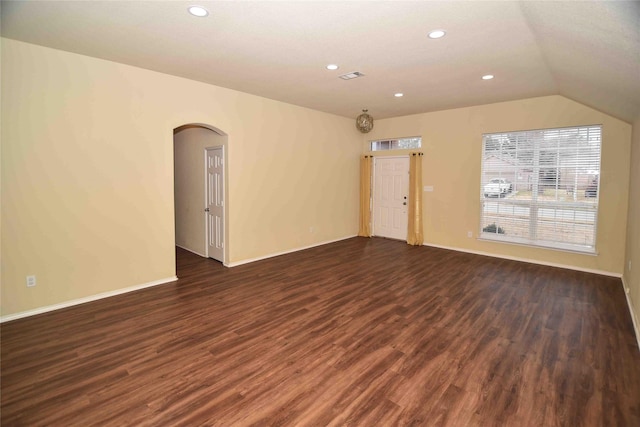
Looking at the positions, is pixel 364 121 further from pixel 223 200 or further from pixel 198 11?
pixel 198 11

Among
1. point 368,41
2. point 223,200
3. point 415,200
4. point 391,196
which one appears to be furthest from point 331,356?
point 391,196

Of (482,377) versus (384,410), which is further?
(482,377)

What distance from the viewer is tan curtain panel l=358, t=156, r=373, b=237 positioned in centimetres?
795

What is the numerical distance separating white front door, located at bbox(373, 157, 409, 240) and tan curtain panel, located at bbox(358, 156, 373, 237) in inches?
6.2

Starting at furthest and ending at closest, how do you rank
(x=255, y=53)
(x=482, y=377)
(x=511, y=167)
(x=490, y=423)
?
(x=511, y=167), (x=255, y=53), (x=482, y=377), (x=490, y=423)

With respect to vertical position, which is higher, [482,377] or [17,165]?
[17,165]

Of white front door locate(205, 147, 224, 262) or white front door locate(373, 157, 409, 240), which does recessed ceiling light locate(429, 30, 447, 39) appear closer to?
white front door locate(205, 147, 224, 262)

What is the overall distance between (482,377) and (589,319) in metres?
2.00

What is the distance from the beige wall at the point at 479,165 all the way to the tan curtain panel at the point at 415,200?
0.44 ft

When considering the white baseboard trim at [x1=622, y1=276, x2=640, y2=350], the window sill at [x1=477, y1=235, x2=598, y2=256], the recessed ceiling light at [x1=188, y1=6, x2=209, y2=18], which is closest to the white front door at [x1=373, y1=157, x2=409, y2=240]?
the window sill at [x1=477, y1=235, x2=598, y2=256]

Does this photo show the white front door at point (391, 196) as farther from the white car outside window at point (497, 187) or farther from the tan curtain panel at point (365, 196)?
the white car outside window at point (497, 187)

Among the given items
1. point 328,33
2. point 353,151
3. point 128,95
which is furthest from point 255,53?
point 353,151

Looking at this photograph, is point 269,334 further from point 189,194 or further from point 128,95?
point 189,194

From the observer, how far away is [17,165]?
3379 millimetres
